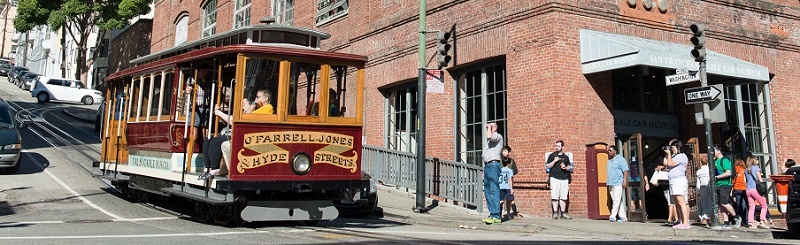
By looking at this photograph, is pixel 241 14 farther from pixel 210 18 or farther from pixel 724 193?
pixel 724 193

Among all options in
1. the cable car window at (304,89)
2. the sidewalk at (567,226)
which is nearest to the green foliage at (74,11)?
the sidewalk at (567,226)

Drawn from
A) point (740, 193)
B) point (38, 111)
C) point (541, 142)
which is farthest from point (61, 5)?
point (740, 193)

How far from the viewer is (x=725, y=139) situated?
16156 millimetres

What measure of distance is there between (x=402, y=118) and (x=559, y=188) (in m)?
6.34

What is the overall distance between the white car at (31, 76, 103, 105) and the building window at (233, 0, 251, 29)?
690 inches

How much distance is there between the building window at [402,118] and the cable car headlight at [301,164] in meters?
8.38

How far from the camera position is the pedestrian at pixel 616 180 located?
40.7ft

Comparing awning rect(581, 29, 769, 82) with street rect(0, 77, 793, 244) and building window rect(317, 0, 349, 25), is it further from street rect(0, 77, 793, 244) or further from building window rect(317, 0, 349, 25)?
building window rect(317, 0, 349, 25)

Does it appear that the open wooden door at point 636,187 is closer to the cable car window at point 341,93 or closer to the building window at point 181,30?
the cable car window at point 341,93

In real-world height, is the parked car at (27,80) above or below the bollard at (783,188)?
above

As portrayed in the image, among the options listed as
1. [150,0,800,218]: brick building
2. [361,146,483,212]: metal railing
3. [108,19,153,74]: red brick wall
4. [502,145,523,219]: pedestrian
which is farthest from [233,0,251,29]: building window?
[108,19,153,74]: red brick wall

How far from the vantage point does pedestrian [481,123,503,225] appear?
416 inches

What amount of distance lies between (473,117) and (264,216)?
7633mm

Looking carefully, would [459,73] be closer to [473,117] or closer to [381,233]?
[473,117]
